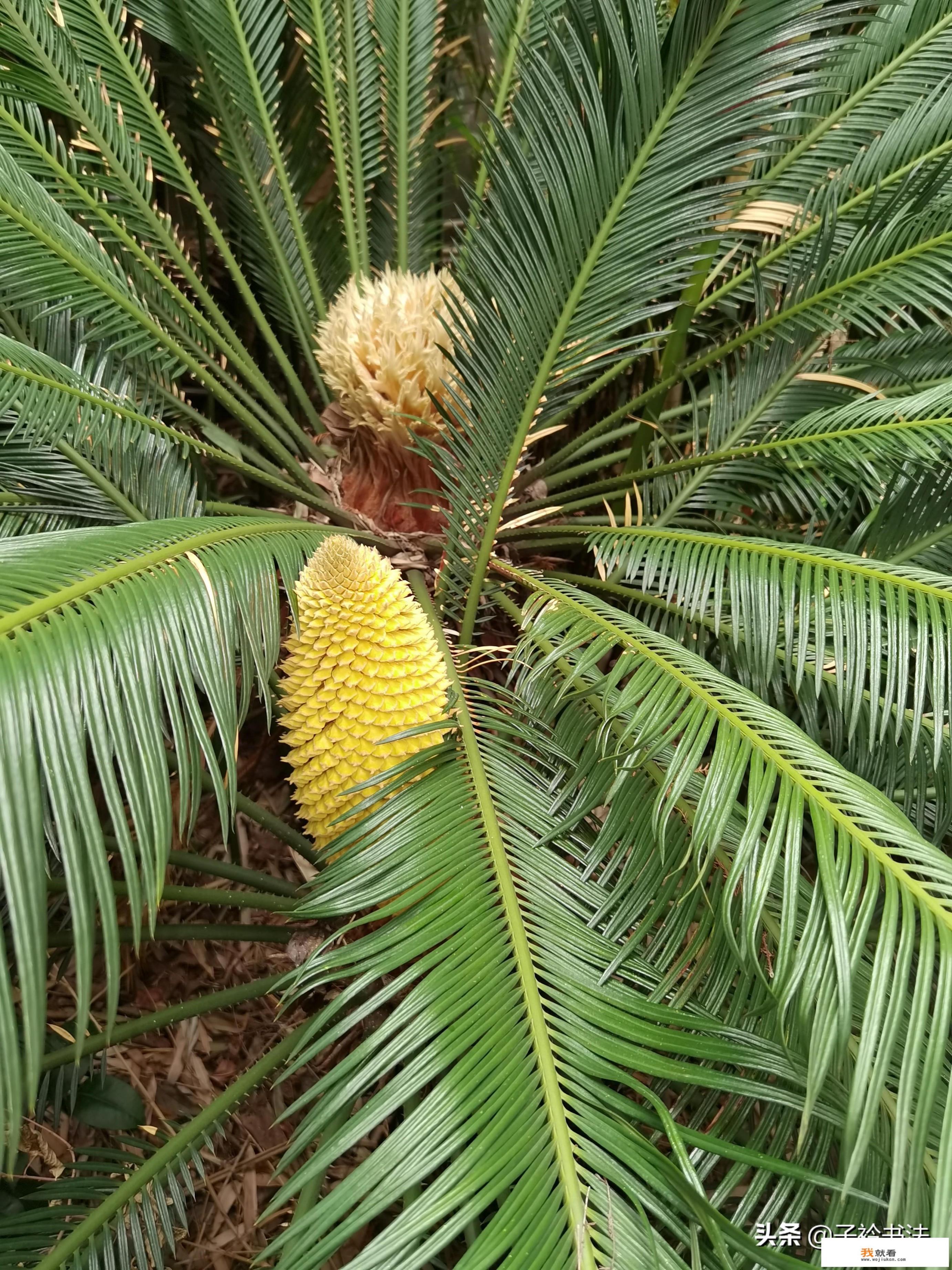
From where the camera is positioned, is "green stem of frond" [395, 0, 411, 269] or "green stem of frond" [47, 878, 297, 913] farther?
"green stem of frond" [395, 0, 411, 269]

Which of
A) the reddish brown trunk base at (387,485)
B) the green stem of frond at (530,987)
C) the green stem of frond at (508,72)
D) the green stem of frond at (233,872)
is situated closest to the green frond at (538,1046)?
the green stem of frond at (530,987)

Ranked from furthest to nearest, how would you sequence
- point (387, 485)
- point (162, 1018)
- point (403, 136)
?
point (403, 136) → point (387, 485) → point (162, 1018)

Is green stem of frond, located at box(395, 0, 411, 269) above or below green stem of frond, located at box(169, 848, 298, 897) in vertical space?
above

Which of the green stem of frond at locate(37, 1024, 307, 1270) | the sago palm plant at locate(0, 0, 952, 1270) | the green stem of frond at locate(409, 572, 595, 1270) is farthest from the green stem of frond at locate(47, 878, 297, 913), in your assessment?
the green stem of frond at locate(409, 572, 595, 1270)

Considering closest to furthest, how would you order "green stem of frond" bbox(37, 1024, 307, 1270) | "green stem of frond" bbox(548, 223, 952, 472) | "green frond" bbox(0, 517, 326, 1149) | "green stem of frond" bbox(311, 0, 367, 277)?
"green frond" bbox(0, 517, 326, 1149) < "green stem of frond" bbox(37, 1024, 307, 1270) < "green stem of frond" bbox(548, 223, 952, 472) < "green stem of frond" bbox(311, 0, 367, 277)

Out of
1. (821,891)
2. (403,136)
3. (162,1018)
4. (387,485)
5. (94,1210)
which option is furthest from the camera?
(403,136)

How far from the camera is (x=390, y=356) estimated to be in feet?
3.33

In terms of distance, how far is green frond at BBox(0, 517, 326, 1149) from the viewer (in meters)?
0.42

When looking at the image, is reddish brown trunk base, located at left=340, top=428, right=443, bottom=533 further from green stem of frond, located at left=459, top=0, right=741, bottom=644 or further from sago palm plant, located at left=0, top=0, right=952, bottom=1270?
green stem of frond, located at left=459, top=0, right=741, bottom=644

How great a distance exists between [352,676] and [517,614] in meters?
0.29

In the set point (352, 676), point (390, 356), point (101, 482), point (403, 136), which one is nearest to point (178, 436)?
point (101, 482)

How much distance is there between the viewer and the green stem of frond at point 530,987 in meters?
0.47

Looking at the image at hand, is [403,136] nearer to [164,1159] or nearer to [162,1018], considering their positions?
[162,1018]

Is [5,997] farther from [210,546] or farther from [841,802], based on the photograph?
[841,802]
